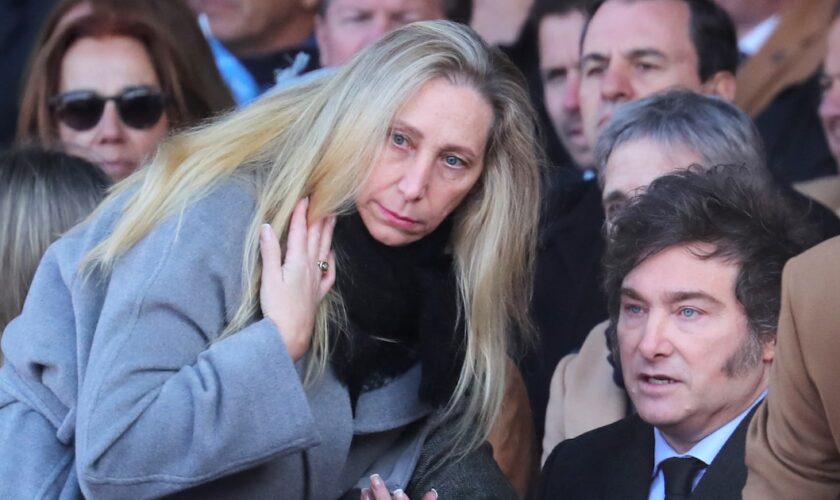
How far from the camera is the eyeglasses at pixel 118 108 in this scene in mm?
4379

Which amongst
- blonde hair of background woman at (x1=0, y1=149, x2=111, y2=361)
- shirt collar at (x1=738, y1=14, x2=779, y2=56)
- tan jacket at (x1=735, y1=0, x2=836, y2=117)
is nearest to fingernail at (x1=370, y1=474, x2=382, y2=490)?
blonde hair of background woman at (x1=0, y1=149, x2=111, y2=361)

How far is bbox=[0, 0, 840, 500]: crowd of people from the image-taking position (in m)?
2.74

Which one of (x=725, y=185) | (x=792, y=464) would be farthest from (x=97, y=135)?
(x=792, y=464)

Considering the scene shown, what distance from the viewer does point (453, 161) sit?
10.4 feet

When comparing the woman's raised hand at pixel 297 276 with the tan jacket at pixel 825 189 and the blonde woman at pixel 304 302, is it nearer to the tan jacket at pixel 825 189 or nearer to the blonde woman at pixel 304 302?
the blonde woman at pixel 304 302

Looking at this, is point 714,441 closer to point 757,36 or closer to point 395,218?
point 395,218

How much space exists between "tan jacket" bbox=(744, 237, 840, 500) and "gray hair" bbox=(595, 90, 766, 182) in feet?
4.62

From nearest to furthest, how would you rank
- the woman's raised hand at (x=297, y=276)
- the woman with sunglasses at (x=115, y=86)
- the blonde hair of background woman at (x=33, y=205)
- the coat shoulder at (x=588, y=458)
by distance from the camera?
the woman's raised hand at (x=297, y=276) < the coat shoulder at (x=588, y=458) < the blonde hair of background woman at (x=33, y=205) < the woman with sunglasses at (x=115, y=86)

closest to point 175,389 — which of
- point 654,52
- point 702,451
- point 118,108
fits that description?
point 702,451

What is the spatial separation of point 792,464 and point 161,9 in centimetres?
292

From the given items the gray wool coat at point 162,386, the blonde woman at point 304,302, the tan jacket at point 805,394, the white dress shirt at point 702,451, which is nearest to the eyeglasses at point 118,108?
the blonde woman at point 304,302

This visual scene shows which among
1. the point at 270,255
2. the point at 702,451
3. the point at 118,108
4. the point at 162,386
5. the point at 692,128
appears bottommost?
the point at 702,451

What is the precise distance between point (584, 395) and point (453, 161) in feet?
2.54

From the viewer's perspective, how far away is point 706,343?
9.80ft
